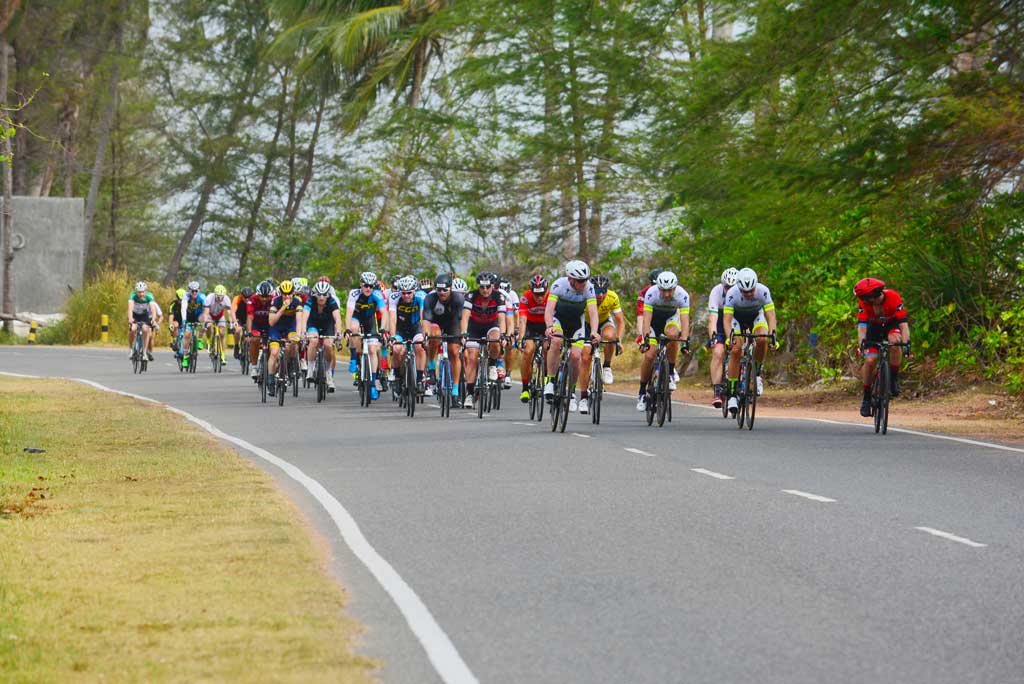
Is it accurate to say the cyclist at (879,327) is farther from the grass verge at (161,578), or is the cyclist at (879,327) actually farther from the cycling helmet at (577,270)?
the grass verge at (161,578)

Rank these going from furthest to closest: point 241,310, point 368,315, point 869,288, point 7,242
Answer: point 7,242 → point 241,310 → point 368,315 → point 869,288

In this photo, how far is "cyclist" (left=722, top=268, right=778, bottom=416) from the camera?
64.7ft

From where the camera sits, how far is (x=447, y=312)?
2234cm

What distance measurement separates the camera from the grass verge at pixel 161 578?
6.88 metres

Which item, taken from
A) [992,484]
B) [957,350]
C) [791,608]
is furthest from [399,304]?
[791,608]

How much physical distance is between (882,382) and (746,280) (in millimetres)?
1959

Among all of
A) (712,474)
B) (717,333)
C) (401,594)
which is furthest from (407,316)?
(401,594)

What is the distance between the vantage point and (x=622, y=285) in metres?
39.3

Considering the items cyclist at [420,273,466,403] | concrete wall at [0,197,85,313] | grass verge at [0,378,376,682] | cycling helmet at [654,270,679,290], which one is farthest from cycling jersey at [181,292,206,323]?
concrete wall at [0,197,85,313]

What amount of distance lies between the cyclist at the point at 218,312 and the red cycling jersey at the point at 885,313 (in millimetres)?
19063

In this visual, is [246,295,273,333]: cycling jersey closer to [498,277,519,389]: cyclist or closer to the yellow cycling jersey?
[498,277,519,389]: cyclist

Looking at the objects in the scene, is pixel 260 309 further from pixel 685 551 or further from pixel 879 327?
pixel 685 551

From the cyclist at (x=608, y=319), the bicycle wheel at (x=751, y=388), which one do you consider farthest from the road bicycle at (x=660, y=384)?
the bicycle wheel at (x=751, y=388)

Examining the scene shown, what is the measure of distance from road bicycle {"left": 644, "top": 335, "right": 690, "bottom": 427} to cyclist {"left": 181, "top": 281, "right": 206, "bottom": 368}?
57.6 ft
